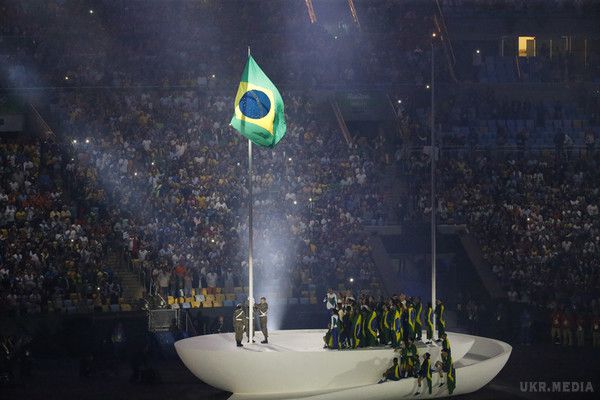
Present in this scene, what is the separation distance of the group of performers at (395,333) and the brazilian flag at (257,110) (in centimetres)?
498

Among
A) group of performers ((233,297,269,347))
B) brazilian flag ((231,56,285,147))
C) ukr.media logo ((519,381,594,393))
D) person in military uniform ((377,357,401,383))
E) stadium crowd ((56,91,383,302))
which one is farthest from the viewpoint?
stadium crowd ((56,91,383,302))

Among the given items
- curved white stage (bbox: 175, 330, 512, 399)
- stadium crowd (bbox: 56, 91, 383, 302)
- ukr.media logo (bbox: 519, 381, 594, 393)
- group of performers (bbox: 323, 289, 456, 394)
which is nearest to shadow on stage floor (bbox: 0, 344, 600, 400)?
ukr.media logo (bbox: 519, 381, 594, 393)

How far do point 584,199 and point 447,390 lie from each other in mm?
19860

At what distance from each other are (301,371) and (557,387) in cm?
738

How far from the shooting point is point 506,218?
48.1 meters

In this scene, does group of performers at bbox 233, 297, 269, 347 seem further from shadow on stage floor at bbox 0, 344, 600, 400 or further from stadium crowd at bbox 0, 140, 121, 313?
stadium crowd at bbox 0, 140, 121, 313

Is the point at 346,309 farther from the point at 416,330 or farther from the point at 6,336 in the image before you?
the point at 6,336

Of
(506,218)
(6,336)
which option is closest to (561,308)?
(506,218)

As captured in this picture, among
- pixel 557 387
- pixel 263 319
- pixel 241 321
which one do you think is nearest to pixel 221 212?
pixel 263 319

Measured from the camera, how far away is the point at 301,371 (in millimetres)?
30109

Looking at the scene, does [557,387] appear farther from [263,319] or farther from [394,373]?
[263,319]

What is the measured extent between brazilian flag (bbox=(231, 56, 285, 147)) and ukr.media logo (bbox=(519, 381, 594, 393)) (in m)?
9.49

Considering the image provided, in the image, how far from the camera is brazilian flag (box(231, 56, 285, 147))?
32.5 m

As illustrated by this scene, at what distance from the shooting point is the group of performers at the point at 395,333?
30.8 metres
